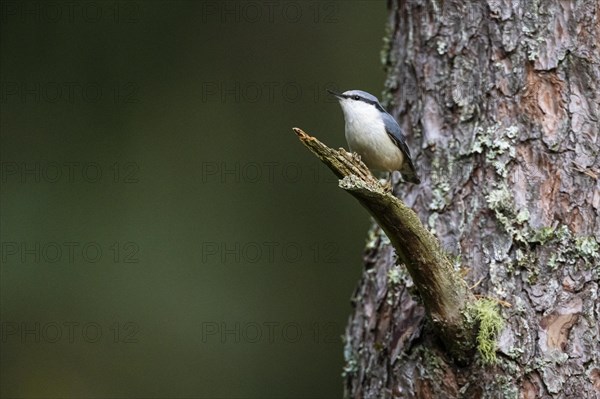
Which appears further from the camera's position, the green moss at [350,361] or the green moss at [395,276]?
the green moss at [350,361]

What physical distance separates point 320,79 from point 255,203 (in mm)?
1109

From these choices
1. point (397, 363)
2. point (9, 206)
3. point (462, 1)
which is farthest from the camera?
point (9, 206)

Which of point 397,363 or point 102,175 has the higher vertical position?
point 102,175

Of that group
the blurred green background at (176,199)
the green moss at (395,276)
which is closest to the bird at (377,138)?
the green moss at (395,276)

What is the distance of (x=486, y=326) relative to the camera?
251 cm

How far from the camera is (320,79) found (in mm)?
5867

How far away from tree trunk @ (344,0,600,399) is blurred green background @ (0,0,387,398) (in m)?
2.42

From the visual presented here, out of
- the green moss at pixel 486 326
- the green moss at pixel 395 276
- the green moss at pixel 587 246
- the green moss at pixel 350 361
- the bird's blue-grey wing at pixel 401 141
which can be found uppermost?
the bird's blue-grey wing at pixel 401 141

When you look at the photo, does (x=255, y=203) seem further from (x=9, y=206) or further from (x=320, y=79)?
(x=9, y=206)

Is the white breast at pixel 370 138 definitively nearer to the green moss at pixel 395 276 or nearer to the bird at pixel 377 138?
the bird at pixel 377 138

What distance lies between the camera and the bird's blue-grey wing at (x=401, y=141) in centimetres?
305

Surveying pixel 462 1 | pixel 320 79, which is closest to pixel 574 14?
pixel 462 1

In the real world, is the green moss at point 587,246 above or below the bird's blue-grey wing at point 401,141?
below

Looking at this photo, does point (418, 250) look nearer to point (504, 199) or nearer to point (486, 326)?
point (486, 326)
